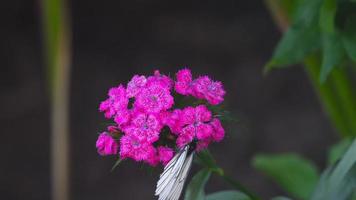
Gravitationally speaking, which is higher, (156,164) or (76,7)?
(76,7)

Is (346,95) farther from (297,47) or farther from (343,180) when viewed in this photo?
(343,180)

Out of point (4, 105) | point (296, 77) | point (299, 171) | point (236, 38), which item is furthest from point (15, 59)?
point (299, 171)

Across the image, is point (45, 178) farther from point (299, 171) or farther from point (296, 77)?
point (299, 171)

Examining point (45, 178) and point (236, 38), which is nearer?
point (45, 178)

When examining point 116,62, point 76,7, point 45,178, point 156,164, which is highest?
point 76,7

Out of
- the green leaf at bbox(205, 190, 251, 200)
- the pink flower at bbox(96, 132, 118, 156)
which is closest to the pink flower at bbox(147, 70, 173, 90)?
the pink flower at bbox(96, 132, 118, 156)

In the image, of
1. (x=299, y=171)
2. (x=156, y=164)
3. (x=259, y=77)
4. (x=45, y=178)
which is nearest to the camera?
(x=156, y=164)

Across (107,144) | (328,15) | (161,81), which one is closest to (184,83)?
(161,81)

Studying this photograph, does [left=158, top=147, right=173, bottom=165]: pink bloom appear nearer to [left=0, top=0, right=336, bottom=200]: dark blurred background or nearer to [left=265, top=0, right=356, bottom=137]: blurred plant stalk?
[left=265, top=0, right=356, bottom=137]: blurred plant stalk
